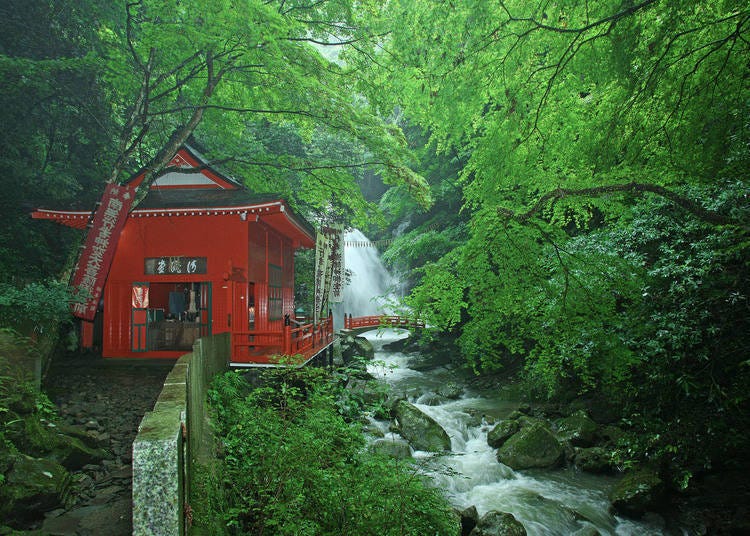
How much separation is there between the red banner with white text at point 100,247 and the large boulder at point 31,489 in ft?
17.5

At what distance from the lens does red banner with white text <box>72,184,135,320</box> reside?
8.96 meters

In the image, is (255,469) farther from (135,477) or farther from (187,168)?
(187,168)

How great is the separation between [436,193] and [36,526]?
19431mm

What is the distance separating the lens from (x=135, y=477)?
2340 millimetres

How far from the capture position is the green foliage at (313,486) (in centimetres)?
412

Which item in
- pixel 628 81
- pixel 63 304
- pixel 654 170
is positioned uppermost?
pixel 628 81

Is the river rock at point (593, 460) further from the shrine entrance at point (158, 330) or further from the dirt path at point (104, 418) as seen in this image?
the shrine entrance at point (158, 330)

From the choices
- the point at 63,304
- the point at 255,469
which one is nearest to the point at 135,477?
the point at 255,469

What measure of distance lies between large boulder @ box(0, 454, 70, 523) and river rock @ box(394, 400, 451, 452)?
6992 mm

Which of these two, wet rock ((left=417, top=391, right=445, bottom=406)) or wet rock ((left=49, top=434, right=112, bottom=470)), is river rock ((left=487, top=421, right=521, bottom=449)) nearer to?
wet rock ((left=417, top=391, right=445, bottom=406))

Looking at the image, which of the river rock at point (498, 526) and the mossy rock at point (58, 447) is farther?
the river rock at point (498, 526)

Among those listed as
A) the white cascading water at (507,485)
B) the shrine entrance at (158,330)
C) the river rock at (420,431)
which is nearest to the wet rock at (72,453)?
the white cascading water at (507,485)

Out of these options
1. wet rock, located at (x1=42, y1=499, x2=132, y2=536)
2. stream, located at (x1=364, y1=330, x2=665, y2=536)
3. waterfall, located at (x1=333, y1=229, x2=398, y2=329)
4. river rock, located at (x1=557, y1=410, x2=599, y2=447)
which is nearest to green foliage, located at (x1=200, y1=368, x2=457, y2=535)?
stream, located at (x1=364, y1=330, x2=665, y2=536)

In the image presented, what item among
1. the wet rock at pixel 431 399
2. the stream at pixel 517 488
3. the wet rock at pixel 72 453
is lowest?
the stream at pixel 517 488
